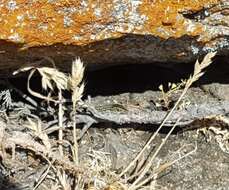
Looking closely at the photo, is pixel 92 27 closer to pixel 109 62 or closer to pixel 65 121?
pixel 109 62

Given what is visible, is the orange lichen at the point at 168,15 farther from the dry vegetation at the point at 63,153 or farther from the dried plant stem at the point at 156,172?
the dried plant stem at the point at 156,172

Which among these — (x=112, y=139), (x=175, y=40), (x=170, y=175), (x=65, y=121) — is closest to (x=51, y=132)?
(x=65, y=121)

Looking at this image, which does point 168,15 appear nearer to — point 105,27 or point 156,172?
point 105,27

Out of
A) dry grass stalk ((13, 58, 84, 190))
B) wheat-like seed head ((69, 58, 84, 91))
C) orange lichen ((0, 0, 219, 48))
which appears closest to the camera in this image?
orange lichen ((0, 0, 219, 48))

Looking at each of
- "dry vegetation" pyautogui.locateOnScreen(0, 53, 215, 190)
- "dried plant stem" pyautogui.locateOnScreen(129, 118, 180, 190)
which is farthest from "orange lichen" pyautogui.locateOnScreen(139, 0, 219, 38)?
"dried plant stem" pyautogui.locateOnScreen(129, 118, 180, 190)

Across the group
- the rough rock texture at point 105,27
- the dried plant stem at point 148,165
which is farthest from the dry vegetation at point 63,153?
the rough rock texture at point 105,27

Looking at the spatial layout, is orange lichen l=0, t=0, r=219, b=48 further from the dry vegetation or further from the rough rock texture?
the dry vegetation
